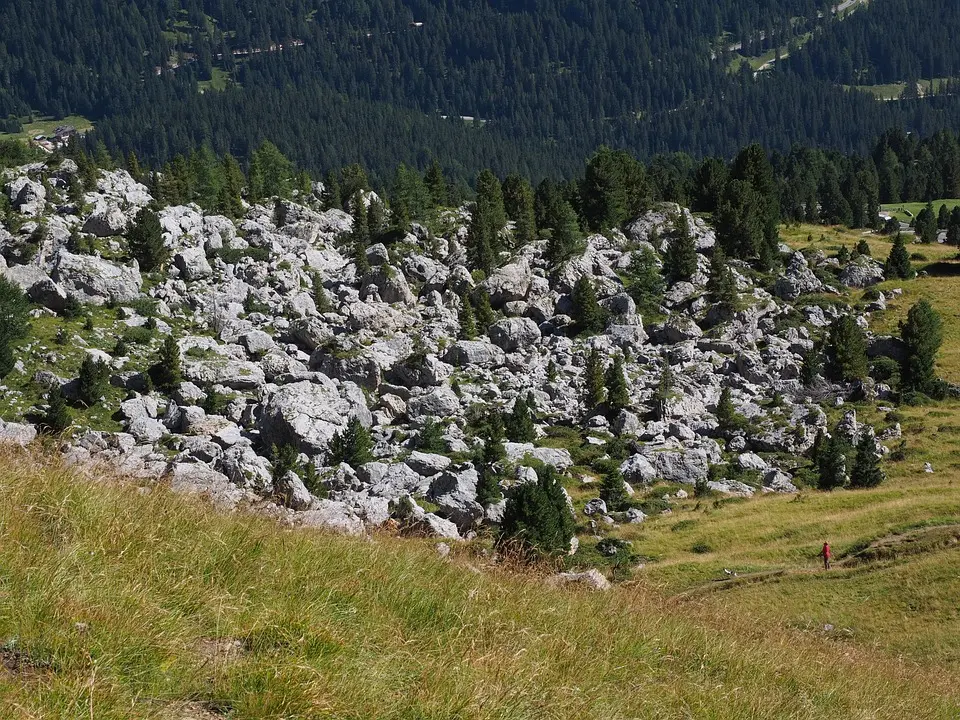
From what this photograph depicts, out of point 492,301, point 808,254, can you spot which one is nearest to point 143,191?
point 492,301

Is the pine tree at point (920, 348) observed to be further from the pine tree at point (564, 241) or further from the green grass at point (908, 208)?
the green grass at point (908, 208)

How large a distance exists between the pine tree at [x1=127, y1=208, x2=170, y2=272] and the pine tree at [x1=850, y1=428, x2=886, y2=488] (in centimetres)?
6760

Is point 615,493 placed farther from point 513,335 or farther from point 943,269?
point 943,269

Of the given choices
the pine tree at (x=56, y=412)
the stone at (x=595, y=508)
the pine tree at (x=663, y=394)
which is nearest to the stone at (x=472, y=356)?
the pine tree at (x=663, y=394)

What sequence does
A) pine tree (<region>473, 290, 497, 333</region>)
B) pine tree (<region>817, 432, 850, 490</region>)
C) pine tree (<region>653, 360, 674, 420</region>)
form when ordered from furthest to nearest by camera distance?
pine tree (<region>473, 290, 497, 333</region>)
pine tree (<region>653, 360, 674, 420</region>)
pine tree (<region>817, 432, 850, 490</region>)

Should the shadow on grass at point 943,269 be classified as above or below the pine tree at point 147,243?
below

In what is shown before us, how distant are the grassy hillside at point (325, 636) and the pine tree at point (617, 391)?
59363 mm

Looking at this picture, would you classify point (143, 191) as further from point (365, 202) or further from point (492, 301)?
point (492, 301)

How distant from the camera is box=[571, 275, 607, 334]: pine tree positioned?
81.1m

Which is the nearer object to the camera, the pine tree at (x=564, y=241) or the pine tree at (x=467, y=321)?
the pine tree at (x=467, y=321)

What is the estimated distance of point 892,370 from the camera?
72750 mm

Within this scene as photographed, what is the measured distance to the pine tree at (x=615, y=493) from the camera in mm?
54250

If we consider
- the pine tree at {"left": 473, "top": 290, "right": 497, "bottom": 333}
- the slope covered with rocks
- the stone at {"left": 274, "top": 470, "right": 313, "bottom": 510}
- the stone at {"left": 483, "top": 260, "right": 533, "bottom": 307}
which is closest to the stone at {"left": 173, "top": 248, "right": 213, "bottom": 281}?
the slope covered with rocks

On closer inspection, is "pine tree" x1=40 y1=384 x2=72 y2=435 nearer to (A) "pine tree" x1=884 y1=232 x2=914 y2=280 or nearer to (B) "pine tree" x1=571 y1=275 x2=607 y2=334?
(B) "pine tree" x1=571 y1=275 x2=607 y2=334
